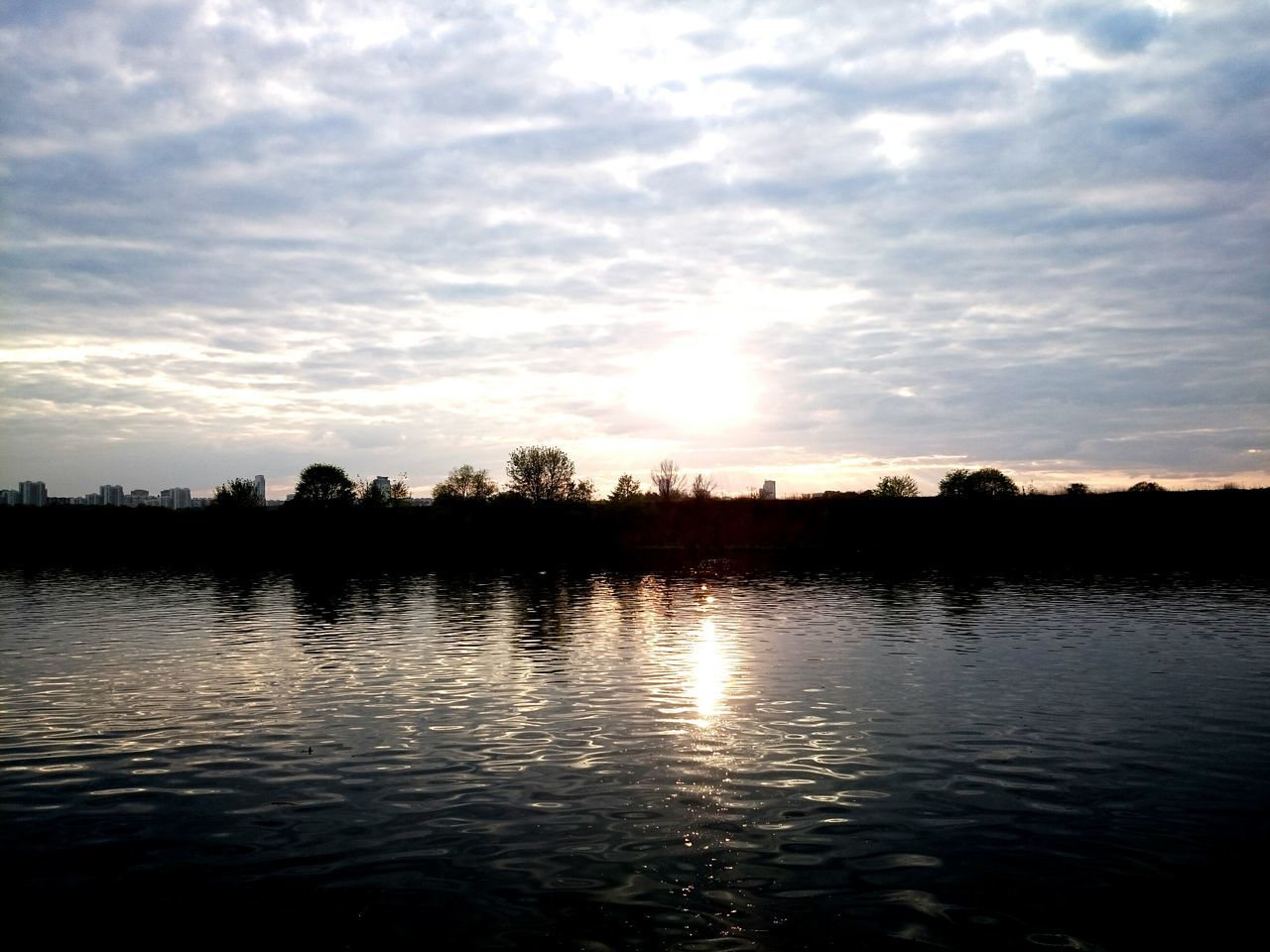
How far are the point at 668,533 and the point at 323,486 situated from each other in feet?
242

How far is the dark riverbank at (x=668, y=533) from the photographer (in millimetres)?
113750

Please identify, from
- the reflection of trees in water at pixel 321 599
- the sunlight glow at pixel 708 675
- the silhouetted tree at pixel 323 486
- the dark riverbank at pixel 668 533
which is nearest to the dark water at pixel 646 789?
the sunlight glow at pixel 708 675

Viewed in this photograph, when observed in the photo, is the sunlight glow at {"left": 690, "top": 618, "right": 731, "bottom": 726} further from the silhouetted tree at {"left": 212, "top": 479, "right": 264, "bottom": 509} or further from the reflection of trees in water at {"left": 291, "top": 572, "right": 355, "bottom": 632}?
the silhouetted tree at {"left": 212, "top": 479, "right": 264, "bottom": 509}

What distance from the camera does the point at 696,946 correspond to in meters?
11.3

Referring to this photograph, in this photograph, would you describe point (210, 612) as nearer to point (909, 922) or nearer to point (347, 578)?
point (347, 578)

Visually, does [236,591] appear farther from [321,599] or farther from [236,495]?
[236,495]

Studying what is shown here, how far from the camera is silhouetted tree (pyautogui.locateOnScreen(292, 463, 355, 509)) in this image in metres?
184

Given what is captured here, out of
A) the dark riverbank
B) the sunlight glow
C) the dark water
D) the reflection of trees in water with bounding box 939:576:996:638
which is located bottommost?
the dark water

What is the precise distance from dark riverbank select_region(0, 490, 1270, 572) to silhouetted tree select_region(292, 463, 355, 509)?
21.4 meters

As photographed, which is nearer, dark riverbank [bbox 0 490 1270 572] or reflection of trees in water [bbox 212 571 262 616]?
reflection of trees in water [bbox 212 571 262 616]

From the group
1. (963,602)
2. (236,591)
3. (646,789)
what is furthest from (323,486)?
(646,789)

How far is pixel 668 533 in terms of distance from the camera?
152m

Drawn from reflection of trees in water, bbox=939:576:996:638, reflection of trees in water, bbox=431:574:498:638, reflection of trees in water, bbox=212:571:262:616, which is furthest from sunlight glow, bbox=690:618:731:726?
reflection of trees in water, bbox=212:571:262:616

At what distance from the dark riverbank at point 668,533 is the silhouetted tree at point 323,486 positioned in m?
21.4
